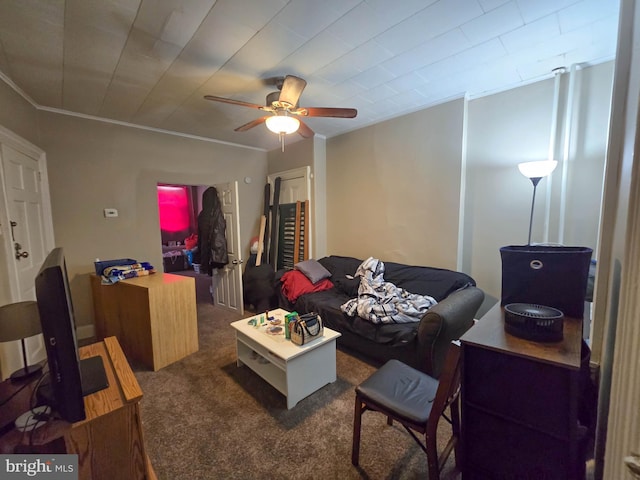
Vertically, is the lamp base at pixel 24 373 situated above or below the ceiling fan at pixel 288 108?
below

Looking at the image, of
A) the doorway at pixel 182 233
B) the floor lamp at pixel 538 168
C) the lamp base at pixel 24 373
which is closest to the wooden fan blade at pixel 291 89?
the floor lamp at pixel 538 168

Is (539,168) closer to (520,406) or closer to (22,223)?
(520,406)

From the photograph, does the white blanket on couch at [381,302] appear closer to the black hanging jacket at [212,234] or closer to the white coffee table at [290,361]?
the white coffee table at [290,361]

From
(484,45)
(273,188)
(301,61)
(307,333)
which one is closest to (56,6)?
(301,61)

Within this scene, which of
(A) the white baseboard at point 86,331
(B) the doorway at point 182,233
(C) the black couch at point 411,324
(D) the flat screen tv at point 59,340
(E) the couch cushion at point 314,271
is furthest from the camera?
(B) the doorway at point 182,233

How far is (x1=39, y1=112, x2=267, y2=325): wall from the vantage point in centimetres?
286

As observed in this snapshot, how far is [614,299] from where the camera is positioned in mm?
845

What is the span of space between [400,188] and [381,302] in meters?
1.47

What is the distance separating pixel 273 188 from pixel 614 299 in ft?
13.9

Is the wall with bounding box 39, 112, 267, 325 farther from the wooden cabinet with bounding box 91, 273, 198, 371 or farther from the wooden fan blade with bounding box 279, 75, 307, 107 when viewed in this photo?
the wooden fan blade with bounding box 279, 75, 307, 107

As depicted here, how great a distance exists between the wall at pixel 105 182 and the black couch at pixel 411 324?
2105 millimetres

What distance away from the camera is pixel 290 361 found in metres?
1.82

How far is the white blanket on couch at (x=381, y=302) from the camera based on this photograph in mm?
2322

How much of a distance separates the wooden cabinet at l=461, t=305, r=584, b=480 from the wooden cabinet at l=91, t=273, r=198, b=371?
2420 millimetres
